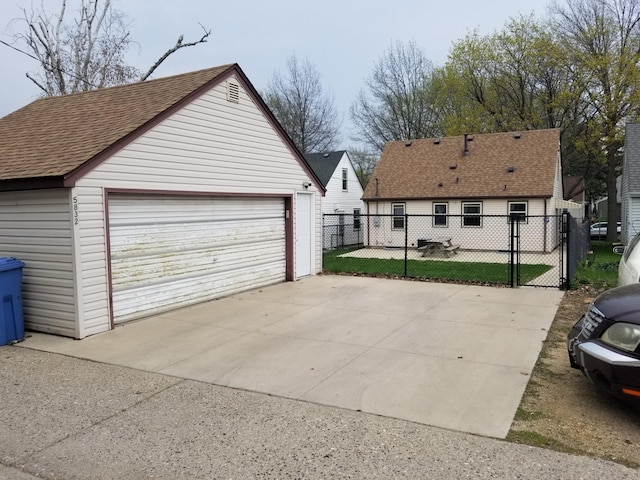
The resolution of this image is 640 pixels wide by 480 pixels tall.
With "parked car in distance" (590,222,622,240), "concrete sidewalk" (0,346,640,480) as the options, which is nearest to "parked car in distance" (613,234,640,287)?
"concrete sidewalk" (0,346,640,480)

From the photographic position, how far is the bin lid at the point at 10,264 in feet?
22.6

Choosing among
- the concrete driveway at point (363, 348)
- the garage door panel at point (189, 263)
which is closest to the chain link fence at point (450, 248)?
the garage door panel at point (189, 263)

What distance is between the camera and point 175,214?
357 inches

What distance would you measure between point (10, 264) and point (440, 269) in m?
11.1

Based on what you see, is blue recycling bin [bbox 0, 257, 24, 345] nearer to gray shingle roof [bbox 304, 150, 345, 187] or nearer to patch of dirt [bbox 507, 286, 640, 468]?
patch of dirt [bbox 507, 286, 640, 468]

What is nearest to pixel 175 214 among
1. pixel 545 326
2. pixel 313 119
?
pixel 545 326

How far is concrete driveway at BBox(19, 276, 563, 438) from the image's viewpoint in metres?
4.79

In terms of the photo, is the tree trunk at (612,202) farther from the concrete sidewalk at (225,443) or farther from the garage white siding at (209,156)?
the concrete sidewalk at (225,443)

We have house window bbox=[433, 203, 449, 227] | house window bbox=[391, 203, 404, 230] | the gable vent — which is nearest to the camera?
the gable vent

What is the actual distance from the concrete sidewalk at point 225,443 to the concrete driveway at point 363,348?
34cm

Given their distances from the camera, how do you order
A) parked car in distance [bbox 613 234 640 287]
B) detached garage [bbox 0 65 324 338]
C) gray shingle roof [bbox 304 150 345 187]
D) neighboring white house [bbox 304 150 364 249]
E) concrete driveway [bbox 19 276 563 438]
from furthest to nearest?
gray shingle roof [bbox 304 150 345 187] < neighboring white house [bbox 304 150 364 249] < detached garage [bbox 0 65 324 338] < parked car in distance [bbox 613 234 640 287] < concrete driveway [bbox 19 276 563 438]

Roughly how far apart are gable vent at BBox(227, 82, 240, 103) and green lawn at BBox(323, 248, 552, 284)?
568 centimetres

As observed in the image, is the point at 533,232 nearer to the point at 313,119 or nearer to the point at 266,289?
the point at 266,289

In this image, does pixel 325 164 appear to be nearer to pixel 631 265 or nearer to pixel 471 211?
pixel 471 211
